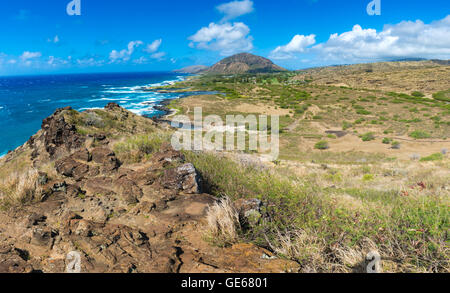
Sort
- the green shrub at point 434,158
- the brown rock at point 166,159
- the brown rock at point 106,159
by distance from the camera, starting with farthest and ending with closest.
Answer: the green shrub at point 434,158, the brown rock at point 106,159, the brown rock at point 166,159

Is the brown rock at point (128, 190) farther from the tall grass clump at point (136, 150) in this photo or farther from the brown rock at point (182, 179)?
the tall grass clump at point (136, 150)

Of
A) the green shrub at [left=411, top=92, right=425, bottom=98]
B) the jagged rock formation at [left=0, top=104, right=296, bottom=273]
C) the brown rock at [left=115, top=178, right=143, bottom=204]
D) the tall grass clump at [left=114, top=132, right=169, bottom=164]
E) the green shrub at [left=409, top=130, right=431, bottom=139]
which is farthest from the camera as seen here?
the green shrub at [left=411, top=92, right=425, bottom=98]

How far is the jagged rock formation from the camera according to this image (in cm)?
294

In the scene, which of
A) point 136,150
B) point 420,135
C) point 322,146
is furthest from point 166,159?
point 420,135

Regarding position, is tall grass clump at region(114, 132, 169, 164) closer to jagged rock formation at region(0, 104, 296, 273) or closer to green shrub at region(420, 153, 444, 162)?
jagged rock formation at region(0, 104, 296, 273)

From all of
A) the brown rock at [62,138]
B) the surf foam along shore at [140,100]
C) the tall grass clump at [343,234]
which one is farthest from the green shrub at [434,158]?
the surf foam along shore at [140,100]

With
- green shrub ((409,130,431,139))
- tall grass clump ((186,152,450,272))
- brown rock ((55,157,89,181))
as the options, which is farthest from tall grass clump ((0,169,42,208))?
green shrub ((409,130,431,139))

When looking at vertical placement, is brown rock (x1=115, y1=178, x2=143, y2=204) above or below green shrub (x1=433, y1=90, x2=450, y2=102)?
below

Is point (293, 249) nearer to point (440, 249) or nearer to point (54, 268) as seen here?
point (440, 249)

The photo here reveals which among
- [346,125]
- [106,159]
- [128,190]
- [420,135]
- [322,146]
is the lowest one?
[322,146]

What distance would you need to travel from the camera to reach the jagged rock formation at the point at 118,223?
294 cm

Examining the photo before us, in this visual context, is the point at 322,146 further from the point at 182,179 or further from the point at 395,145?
the point at 182,179

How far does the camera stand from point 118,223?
392 cm

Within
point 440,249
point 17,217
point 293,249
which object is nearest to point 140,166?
point 17,217
